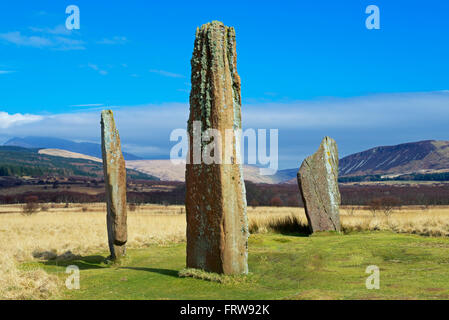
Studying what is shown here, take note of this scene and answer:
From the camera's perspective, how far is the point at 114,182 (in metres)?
14.5

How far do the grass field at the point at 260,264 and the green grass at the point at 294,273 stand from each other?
0.07 ft

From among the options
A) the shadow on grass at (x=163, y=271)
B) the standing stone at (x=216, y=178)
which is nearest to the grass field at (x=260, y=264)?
the shadow on grass at (x=163, y=271)

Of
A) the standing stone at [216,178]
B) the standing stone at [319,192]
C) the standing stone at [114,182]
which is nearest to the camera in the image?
the standing stone at [216,178]

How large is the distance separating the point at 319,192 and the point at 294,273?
9.30 metres

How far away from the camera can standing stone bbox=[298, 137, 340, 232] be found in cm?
2077

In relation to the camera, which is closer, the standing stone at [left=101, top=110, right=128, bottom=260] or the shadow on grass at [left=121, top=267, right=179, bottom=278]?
the shadow on grass at [left=121, top=267, right=179, bottom=278]

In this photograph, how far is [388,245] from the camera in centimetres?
1583

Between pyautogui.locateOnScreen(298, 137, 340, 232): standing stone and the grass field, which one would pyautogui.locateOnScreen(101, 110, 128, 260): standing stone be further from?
pyautogui.locateOnScreen(298, 137, 340, 232): standing stone

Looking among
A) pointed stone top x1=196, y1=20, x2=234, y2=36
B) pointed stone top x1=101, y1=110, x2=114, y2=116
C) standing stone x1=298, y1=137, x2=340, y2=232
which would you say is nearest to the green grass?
standing stone x1=298, y1=137, x2=340, y2=232

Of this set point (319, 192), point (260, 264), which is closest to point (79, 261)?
point (260, 264)

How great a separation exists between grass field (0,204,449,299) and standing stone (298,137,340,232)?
2.80ft

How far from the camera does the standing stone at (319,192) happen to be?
20.8 m

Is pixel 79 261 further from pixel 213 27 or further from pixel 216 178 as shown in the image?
pixel 213 27

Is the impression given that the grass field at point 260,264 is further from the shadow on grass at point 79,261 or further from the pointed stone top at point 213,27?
the pointed stone top at point 213,27
